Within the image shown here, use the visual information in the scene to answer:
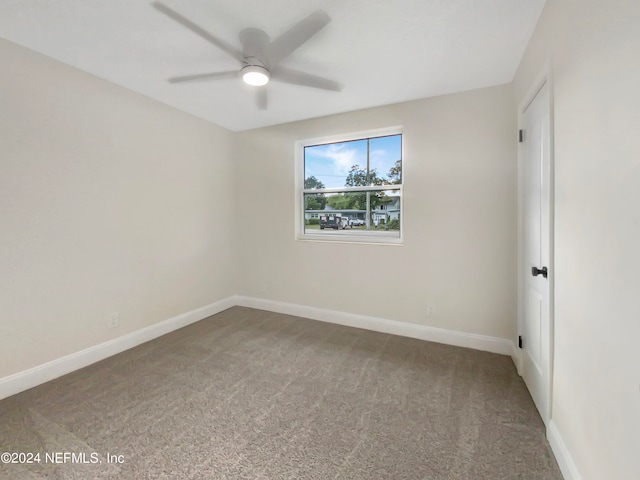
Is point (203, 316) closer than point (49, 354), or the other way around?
point (49, 354)

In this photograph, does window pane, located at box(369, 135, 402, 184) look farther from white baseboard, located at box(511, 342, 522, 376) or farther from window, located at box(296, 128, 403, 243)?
white baseboard, located at box(511, 342, 522, 376)

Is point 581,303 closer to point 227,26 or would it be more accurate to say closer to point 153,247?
point 227,26

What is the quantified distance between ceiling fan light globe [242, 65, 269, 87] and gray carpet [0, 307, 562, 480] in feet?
7.70

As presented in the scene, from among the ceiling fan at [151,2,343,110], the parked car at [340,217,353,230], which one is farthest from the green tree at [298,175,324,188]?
the ceiling fan at [151,2,343,110]

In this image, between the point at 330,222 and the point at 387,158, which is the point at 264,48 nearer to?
the point at 387,158

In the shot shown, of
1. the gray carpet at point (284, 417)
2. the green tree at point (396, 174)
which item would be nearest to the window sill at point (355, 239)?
the green tree at point (396, 174)

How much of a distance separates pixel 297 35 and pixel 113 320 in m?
2.97

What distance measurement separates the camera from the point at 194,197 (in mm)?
3527

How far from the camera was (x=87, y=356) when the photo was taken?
247 centimetres

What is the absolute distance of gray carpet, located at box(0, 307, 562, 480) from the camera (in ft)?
4.77

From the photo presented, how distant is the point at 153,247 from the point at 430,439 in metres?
3.10

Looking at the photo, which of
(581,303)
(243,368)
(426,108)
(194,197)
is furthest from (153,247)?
(581,303)

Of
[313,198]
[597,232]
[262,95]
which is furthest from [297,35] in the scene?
[313,198]

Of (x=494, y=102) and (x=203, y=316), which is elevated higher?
(x=494, y=102)
